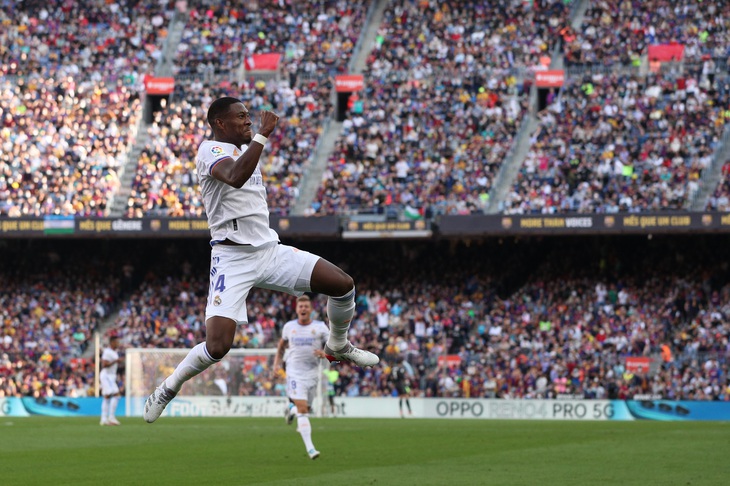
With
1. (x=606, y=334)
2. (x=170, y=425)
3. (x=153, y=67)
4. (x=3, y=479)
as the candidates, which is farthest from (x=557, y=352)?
(x=3, y=479)

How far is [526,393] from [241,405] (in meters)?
8.76

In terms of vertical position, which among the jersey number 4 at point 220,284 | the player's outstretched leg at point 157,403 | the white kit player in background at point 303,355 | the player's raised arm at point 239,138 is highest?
the player's raised arm at point 239,138

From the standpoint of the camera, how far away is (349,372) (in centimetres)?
3959

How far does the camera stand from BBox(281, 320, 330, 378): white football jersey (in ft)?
66.9

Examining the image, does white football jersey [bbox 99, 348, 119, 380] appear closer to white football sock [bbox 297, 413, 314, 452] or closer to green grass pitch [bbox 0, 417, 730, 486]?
green grass pitch [bbox 0, 417, 730, 486]

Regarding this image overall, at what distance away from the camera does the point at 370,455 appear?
19375 mm

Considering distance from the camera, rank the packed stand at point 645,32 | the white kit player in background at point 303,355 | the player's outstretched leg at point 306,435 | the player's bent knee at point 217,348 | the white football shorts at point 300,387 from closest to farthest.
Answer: the player's bent knee at point 217,348, the player's outstretched leg at point 306,435, the white football shorts at point 300,387, the white kit player in background at point 303,355, the packed stand at point 645,32

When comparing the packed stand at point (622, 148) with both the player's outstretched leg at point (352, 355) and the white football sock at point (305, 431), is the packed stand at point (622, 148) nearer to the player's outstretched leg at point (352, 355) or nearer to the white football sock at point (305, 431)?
the white football sock at point (305, 431)

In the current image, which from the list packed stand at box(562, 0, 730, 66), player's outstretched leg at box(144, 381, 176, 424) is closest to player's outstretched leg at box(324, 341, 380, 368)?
player's outstretched leg at box(144, 381, 176, 424)

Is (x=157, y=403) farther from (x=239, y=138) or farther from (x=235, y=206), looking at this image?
(x=239, y=138)

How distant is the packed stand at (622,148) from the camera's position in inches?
1554

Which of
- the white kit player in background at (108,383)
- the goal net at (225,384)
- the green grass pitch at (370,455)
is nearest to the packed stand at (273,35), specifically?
the goal net at (225,384)

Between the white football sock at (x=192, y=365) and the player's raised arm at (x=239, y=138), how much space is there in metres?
1.68

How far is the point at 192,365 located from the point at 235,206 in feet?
5.06
